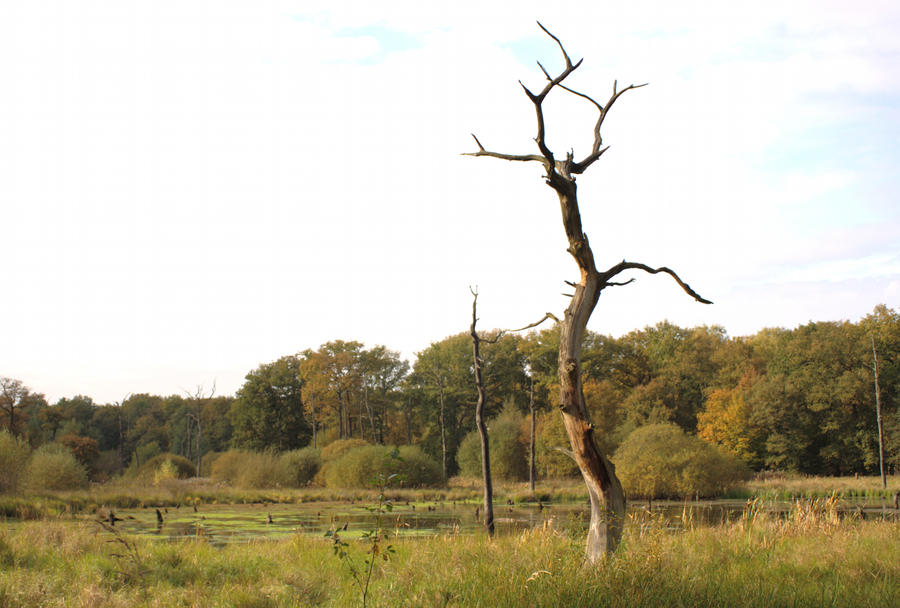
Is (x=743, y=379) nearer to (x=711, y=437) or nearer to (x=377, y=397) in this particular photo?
(x=711, y=437)

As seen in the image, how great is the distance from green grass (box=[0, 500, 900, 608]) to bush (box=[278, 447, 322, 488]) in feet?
102

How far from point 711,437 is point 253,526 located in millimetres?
32258

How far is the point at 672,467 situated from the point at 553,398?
11630 mm

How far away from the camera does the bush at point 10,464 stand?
2680cm

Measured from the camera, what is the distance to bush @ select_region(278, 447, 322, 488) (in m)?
42.8

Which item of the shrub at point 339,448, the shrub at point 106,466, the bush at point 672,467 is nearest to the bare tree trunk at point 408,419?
the shrub at point 339,448

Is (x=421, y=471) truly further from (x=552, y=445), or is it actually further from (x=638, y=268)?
(x=638, y=268)

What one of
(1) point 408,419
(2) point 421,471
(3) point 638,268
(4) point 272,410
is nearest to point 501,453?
(2) point 421,471

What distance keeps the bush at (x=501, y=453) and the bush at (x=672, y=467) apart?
13855mm

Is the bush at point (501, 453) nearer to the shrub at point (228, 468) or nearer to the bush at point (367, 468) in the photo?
the bush at point (367, 468)

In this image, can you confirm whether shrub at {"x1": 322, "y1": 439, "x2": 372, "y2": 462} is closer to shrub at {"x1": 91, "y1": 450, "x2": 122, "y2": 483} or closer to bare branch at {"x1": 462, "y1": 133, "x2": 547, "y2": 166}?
shrub at {"x1": 91, "y1": 450, "x2": 122, "y2": 483}

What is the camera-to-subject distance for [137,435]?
241ft

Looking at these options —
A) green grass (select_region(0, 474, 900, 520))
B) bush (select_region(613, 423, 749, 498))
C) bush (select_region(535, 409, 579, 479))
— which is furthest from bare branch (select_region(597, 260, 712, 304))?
bush (select_region(535, 409, 579, 479))

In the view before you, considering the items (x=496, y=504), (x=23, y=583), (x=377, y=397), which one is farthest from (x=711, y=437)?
(x=23, y=583)
